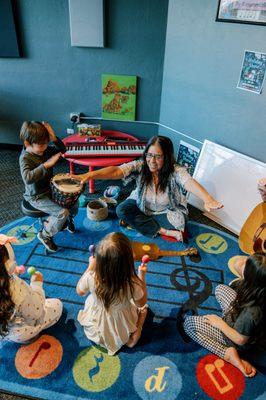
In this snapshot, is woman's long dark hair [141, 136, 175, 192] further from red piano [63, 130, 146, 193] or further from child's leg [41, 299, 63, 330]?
child's leg [41, 299, 63, 330]

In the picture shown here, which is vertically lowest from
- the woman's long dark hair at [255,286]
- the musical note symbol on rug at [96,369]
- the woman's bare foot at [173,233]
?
the musical note symbol on rug at [96,369]

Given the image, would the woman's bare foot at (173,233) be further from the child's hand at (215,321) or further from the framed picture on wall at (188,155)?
the child's hand at (215,321)

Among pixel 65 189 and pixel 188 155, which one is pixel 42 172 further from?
pixel 188 155

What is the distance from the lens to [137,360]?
1.88 metres

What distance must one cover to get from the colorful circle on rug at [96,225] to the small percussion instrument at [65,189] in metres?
0.52

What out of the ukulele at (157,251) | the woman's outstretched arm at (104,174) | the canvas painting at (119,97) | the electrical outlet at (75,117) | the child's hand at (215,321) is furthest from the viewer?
the electrical outlet at (75,117)

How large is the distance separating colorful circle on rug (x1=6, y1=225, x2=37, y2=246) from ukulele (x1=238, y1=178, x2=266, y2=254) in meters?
1.78

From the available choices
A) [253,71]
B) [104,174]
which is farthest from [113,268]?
[253,71]

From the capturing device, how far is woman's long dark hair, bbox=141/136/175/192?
2.36m

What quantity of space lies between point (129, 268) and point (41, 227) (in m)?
1.55

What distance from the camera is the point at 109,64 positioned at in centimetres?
338

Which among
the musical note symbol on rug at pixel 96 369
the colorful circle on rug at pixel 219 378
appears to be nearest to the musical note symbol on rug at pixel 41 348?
the musical note symbol on rug at pixel 96 369

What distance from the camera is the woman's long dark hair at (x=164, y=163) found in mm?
2363

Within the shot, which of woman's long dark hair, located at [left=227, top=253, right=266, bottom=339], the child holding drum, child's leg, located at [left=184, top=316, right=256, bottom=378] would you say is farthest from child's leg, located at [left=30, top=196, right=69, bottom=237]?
woman's long dark hair, located at [left=227, top=253, right=266, bottom=339]
